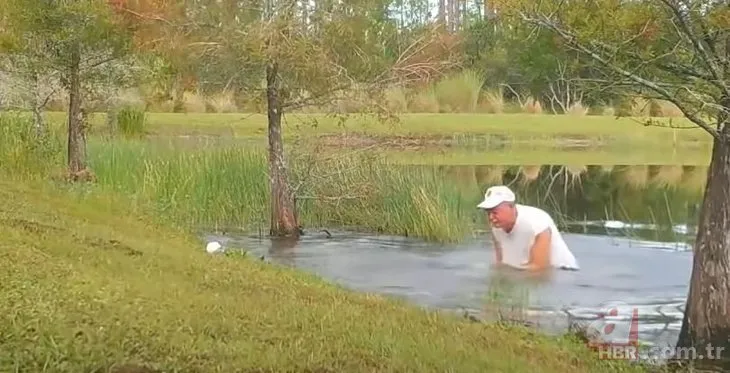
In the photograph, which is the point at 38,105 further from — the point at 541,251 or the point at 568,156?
the point at 568,156

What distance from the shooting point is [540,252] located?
9.72 metres

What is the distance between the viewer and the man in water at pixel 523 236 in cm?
970

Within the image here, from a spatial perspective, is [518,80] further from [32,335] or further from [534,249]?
[32,335]

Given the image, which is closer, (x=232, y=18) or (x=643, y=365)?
(x=643, y=365)

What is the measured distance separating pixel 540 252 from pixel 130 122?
12.8 meters

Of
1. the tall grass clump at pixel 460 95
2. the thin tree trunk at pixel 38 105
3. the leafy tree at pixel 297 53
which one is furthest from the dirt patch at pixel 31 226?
the tall grass clump at pixel 460 95

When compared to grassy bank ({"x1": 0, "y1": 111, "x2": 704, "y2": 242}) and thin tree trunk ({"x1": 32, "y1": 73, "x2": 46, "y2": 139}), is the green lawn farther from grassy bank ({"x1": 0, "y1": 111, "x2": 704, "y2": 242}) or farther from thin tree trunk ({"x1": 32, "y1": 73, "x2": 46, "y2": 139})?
grassy bank ({"x1": 0, "y1": 111, "x2": 704, "y2": 242})

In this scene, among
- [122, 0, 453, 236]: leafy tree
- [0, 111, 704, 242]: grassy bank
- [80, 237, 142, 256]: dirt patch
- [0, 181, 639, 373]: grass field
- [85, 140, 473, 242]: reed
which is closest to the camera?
[0, 181, 639, 373]: grass field

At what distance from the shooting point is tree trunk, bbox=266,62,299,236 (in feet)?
40.3

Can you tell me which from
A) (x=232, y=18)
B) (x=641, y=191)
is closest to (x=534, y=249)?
(x=232, y=18)

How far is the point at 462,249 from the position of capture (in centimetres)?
1154

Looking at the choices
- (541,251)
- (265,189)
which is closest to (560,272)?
(541,251)

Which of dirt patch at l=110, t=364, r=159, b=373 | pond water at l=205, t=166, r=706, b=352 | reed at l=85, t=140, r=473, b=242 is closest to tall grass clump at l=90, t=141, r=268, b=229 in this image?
reed at l=85, t=140, r=473, b=242

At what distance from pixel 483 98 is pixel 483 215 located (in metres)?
20.4
